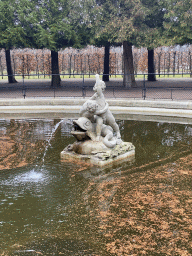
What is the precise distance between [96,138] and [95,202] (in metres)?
3.02

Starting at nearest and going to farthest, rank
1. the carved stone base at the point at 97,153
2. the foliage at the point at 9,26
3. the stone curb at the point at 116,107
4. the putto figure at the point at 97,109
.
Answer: the carved stone base at the point at 97,153
the putto figure at the point at 97,109
the stone curb at the point at 116,107
the foliage at the point at 9,26

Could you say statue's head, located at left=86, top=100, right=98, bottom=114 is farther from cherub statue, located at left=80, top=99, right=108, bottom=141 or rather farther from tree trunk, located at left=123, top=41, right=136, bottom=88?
tree trunk, located at left=123, top=41, right=136, bottom=88

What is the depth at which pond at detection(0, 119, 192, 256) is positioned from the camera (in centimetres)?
511

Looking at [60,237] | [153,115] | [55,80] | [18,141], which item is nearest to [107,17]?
[55,80]

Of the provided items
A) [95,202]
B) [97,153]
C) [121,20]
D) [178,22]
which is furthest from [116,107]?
[95,202]

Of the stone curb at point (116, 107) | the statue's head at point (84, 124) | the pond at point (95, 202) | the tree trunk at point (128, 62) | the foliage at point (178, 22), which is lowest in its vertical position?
the pond at point (95, 202)

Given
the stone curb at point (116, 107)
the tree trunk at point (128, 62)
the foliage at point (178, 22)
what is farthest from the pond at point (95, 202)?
the tree trunk at point (128, 62)

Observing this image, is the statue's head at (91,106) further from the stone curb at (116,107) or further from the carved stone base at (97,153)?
the stone curb at (116,107)

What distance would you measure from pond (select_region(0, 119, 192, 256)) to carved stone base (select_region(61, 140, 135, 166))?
0.24 m

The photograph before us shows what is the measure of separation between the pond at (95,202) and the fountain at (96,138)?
326 millimetres

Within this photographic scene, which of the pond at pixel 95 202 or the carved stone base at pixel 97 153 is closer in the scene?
the pond at pixel 95 202

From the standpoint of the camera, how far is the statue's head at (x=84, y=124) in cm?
932

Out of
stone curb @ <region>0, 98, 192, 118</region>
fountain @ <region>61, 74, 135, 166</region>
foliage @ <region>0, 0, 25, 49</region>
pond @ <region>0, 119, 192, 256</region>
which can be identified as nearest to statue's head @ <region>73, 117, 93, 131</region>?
fountain @ <region>61, 74, 135, 166</region>

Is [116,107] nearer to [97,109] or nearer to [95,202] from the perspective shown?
[97,109]
